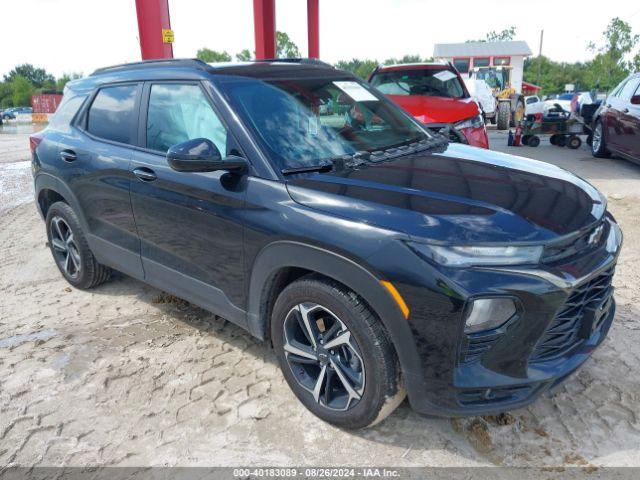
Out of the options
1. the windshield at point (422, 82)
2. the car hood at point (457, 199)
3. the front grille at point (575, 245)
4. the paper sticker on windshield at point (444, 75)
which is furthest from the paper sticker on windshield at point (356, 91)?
the paper sticker on windshield at point (444, 75)

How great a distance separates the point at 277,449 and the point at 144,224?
5.64ft

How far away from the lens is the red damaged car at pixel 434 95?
738cm

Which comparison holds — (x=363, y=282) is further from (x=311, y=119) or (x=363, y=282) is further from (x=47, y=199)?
(x=47, y=199)

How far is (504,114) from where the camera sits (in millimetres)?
15867

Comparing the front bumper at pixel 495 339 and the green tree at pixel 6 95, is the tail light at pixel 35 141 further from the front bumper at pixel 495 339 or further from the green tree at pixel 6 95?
the green tree at pixel 6 95

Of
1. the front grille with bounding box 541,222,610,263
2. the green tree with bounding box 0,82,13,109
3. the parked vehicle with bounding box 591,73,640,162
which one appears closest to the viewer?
the front grille with bounding box 541,222,610,263

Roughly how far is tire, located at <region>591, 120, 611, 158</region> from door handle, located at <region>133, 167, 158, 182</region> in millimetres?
9628

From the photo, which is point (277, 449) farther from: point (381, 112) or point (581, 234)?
point (381, 112)

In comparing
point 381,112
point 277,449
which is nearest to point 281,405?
point 277,449

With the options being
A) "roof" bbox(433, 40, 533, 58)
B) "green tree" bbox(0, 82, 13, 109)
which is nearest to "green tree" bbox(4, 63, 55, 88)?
"green tree" bbox(0, 82, 13, 109)

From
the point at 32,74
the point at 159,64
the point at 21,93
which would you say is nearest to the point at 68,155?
the point at 159,64

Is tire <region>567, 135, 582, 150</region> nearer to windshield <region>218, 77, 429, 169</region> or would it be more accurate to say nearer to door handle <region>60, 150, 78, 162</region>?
windshield <region>218, 77, 429, 169</region>

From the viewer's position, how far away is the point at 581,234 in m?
2.35

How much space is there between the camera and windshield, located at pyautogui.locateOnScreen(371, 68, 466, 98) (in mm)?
8812
